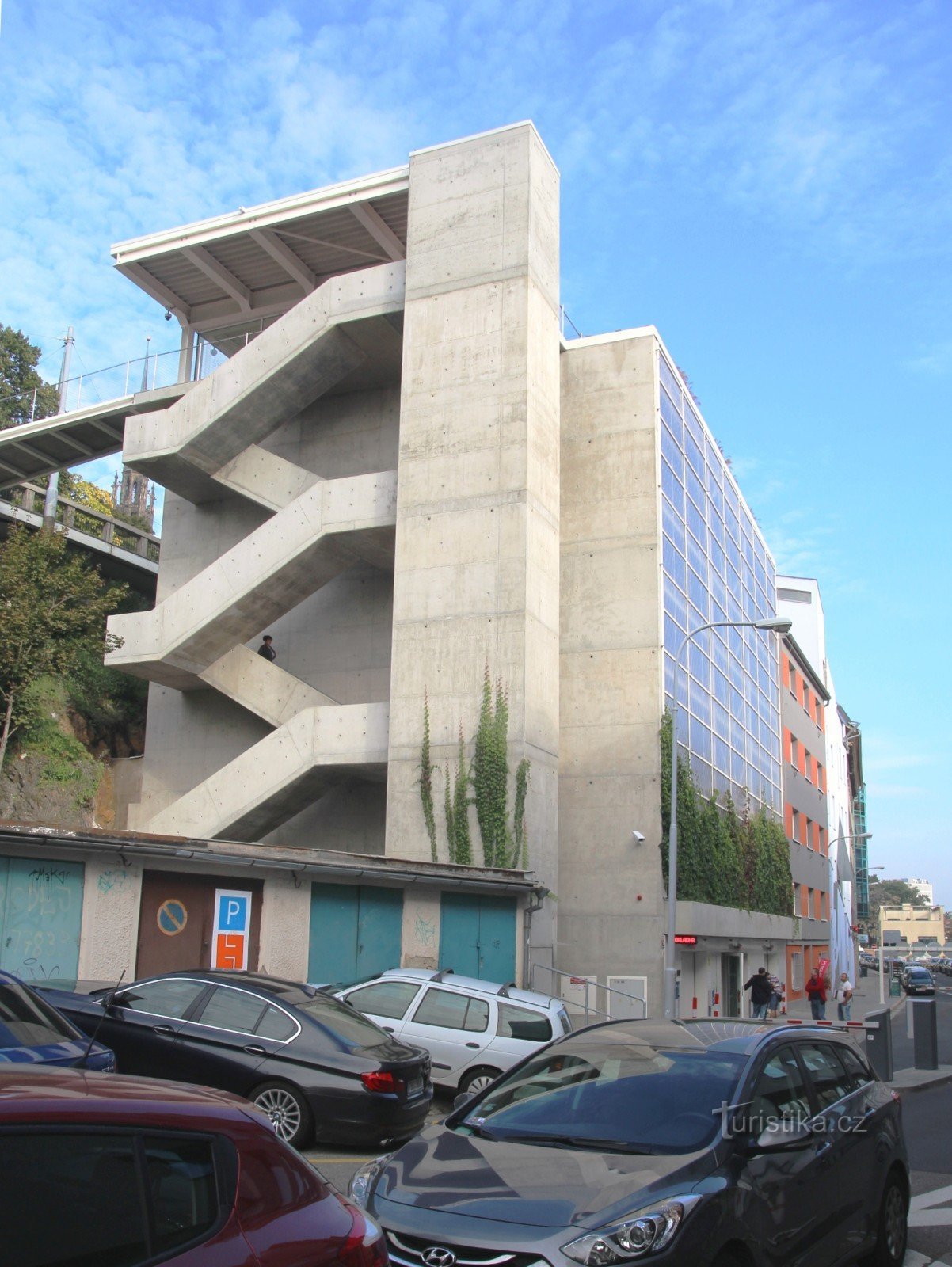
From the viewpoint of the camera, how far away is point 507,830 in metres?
23.8

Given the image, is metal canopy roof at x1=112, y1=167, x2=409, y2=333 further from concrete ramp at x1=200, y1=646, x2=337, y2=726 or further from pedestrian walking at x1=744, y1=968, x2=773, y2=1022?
pedestrian walking at x1=744, y1=968, x2=773, y2=1022

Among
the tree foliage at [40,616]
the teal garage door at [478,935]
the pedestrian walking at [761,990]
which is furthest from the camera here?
the tree foliage at [40,616]

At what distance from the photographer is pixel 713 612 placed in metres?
35.3

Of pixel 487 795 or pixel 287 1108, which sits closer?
pixel 287 1108

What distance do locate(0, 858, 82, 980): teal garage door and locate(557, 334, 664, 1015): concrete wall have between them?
13080mm

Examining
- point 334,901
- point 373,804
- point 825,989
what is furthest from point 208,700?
point 825,989

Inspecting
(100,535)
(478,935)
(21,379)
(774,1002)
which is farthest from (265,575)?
(21,379)

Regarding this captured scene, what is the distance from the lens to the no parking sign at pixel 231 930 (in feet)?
58.9

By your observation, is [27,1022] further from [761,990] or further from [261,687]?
[761,990]

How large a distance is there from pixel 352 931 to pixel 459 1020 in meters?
6.50

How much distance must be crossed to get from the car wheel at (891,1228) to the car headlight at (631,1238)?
262 cm

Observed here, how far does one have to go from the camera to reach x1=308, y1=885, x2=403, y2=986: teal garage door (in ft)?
64.4

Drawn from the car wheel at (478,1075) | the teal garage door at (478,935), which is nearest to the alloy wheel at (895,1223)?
the car wheel at (478,1075)

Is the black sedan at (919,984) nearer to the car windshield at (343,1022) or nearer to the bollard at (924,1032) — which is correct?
the bollard at (924,1032)
